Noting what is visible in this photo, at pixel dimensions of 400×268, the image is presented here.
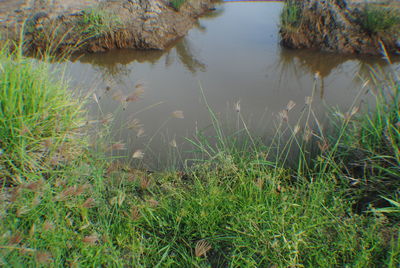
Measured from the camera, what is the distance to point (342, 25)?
5070 millimetres

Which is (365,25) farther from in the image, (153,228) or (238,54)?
(153,228)

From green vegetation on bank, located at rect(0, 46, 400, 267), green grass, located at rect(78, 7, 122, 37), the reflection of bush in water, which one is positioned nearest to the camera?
green vegetation on bank, located at rect(0, 46, 400, 267)

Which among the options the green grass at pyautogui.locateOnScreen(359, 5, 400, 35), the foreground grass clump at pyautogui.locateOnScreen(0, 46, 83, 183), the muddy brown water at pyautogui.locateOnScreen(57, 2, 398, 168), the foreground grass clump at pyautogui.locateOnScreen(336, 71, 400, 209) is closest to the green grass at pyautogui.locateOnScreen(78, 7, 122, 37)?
the muddy brown water at pyautogui.locateOnScreen(57, 2, 398, 168)

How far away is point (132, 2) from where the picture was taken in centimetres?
592

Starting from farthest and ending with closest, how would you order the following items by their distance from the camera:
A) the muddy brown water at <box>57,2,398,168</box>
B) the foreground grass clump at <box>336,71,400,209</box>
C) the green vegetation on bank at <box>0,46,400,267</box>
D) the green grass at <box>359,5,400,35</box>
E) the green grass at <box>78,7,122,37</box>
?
1. the green grass at <box>78,7,122,37</box>
2. the green grass at <box>359,5,400,35</box>
3. the muddy brown water at <box>57,2,398,168</box>
4. the foreground grass clump at <box>336,71,400,209</box>
5. the green vegetation on bank at <box>0,46,400,267</box>

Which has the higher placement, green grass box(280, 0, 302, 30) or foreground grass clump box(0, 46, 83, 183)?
green grass box(280, 0, 302, 30)

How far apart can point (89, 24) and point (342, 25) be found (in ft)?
13.9

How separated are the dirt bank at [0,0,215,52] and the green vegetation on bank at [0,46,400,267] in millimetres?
3005

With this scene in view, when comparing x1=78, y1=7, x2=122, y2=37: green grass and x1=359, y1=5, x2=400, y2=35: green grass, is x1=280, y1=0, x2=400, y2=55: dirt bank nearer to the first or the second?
x1=359, y1=5, x2=400, y2=35: green grass

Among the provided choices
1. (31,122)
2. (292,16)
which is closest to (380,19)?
(292,16)

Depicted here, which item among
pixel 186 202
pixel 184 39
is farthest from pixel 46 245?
pixel 184 39

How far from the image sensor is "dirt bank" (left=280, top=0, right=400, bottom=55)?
15.7 ft

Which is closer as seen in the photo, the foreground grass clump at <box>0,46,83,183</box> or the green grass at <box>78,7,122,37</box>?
the foreground grass clump at <box>0,46,83,183</box>

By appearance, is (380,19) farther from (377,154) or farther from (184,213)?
(184,213)
